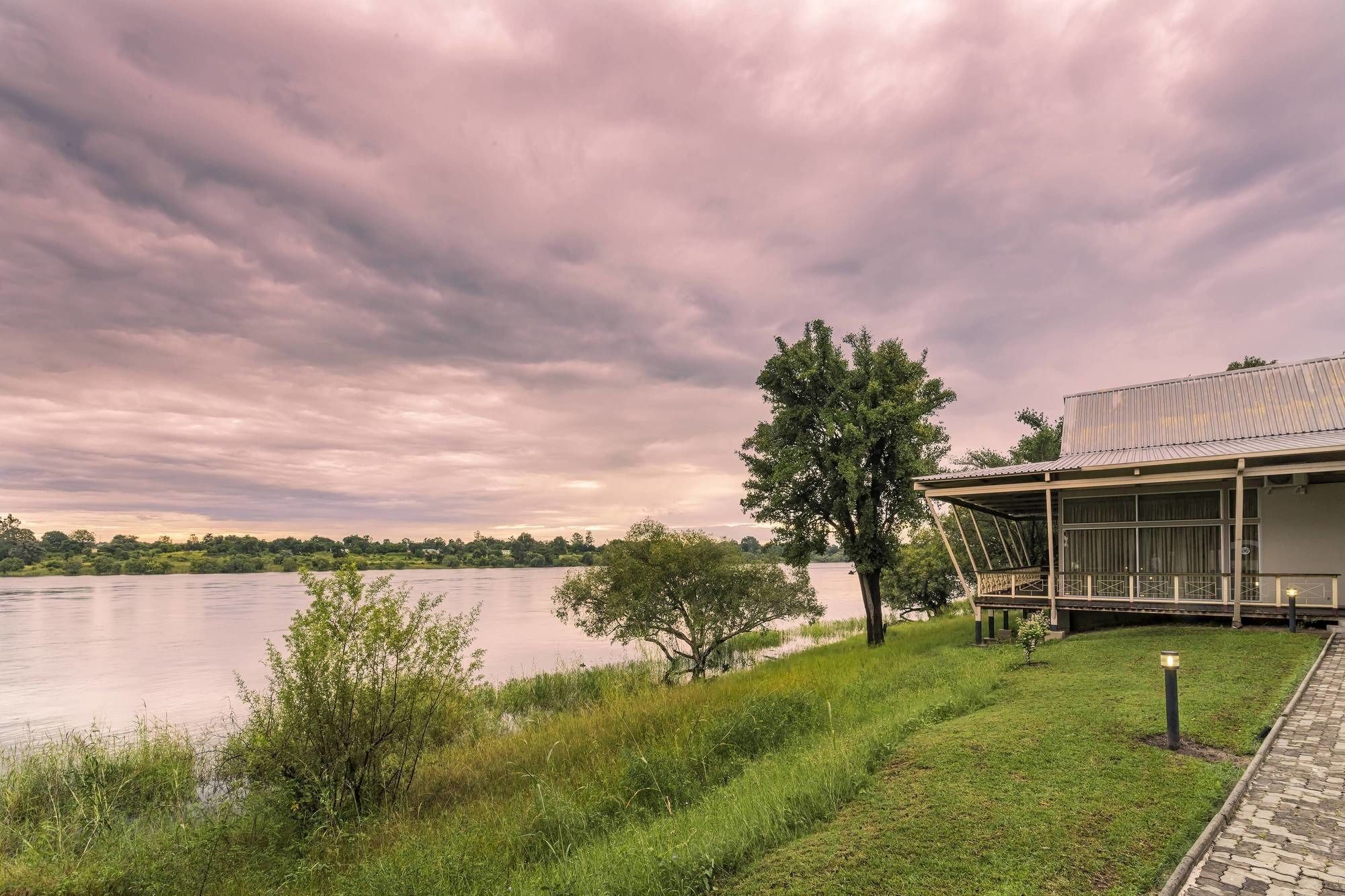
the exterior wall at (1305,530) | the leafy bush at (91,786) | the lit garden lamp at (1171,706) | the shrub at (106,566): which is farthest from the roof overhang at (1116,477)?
the shrub at (106,566)

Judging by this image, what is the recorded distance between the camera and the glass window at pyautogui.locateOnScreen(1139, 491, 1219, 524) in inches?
619

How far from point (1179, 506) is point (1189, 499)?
0.28 meters

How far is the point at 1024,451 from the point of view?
93.2 feet

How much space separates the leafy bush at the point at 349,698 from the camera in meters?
8.24

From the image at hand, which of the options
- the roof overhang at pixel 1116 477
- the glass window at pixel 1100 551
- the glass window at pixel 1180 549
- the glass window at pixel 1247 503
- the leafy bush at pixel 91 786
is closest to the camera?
the leafy bush at pixel 91 786

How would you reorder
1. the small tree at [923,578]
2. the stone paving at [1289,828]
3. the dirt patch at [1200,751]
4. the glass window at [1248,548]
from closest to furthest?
the stone paving at [1289,828] < the dirt patch at [1200,751] < the glass window at [1248,548] < the small tree at [923,578]

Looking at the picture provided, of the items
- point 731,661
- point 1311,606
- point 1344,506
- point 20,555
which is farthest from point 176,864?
point 20,555

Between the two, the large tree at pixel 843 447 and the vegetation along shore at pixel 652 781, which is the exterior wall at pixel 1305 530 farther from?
the large tree at pixel 843 447

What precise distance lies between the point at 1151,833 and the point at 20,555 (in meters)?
118

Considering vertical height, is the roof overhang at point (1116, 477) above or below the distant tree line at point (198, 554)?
above

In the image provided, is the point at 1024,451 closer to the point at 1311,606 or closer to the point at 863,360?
the point at 863,360

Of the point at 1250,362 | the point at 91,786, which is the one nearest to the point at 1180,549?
the point at 1250,362

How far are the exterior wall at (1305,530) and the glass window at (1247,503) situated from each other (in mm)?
215

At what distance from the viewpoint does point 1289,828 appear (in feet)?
16.0
